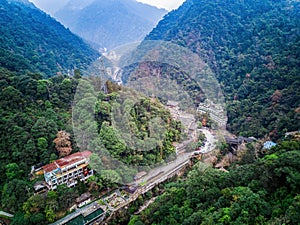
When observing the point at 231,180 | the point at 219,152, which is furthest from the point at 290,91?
the point at 231,180

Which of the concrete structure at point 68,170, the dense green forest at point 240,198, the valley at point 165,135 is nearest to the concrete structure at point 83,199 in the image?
the valley at point 165,135

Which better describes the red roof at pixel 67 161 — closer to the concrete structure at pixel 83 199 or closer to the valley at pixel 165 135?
the valley at pixel 165 135

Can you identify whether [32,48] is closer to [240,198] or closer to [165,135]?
[165,135]

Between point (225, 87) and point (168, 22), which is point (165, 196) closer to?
point (225, 87)

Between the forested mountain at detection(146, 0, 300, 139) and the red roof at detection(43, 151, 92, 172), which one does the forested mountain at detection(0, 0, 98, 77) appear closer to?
the red roof at detection(43, 151, 92, 172)

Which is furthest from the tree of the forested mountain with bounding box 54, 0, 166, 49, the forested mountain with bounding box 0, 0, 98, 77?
the forested mountain with bounding box 54, 0, 166, 49

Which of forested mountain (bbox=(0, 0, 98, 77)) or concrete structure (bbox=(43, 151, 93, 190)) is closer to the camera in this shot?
concrete structure (bbox=(43, 151, 93, 190))

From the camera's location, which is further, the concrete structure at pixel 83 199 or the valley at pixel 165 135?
the concrete structure at pixel 83 199

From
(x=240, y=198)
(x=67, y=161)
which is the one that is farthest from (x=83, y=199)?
(x=240, y=198)
